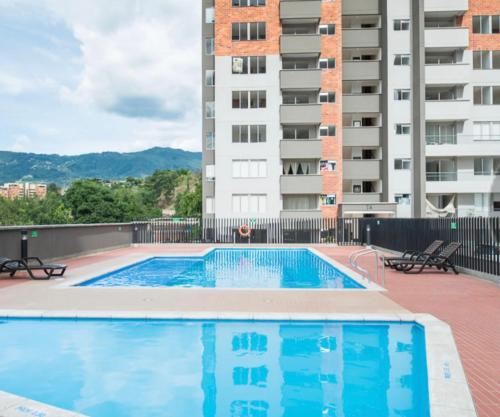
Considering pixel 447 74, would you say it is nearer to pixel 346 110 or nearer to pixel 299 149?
pixel 346 110

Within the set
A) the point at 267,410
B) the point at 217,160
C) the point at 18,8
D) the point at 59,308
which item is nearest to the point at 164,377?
the point at 267,410

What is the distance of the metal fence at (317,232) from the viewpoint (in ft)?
57.5

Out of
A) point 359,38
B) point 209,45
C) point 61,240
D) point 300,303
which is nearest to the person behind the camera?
point 300,303

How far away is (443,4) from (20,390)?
141ft

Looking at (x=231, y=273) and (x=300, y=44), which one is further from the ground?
(x=300, y=44)

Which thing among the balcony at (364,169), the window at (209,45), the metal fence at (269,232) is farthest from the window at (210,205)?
the window at (209,45)

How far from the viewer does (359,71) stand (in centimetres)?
4094

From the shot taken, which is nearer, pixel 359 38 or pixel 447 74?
pixel 447 74

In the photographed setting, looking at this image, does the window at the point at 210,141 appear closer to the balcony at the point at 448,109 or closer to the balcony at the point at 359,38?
the balcony at the point at 359,38

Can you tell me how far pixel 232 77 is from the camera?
1551 inches

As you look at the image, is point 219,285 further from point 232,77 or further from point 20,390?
point 232,77

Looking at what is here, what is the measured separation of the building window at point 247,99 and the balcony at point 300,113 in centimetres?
203

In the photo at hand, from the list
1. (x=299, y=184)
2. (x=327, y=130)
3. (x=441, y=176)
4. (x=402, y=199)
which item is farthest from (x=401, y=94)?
(x=299, y=184)

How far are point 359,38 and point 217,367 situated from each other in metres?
39.9
